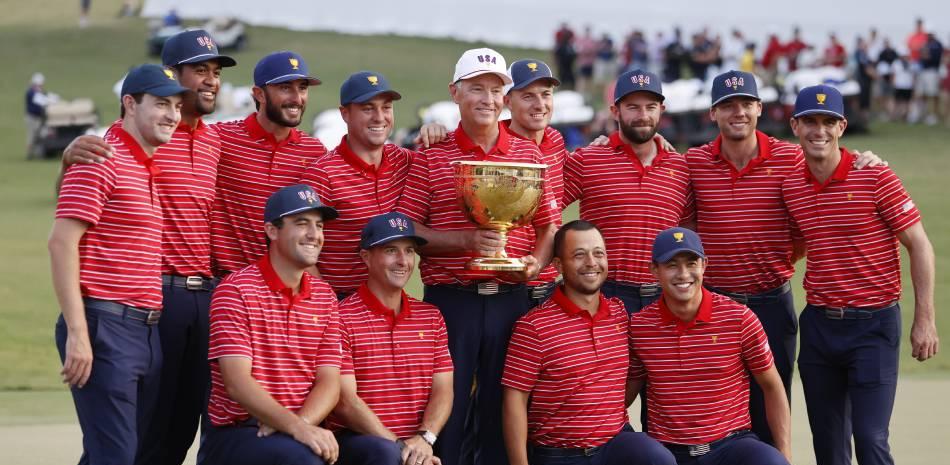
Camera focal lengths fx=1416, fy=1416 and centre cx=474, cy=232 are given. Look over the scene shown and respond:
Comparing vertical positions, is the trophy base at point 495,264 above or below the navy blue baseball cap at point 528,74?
below

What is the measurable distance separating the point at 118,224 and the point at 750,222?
3336mm

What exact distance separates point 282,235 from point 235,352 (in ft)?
2.01

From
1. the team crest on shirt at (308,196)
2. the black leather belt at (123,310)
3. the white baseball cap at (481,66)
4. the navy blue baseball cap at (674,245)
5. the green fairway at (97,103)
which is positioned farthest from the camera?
the green fairway at (97,103)

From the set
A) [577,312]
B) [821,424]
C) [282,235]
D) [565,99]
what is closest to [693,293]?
[577,312]

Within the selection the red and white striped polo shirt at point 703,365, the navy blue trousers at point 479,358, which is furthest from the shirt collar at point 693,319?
the navy blue trousers at point 479,358

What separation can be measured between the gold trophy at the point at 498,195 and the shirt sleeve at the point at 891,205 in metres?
1.79

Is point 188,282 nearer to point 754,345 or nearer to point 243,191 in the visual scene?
point 243,191

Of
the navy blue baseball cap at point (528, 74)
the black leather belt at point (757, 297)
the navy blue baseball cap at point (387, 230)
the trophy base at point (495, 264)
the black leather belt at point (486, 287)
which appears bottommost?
the black leather belt at point (757, 297)

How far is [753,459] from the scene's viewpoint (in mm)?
6754

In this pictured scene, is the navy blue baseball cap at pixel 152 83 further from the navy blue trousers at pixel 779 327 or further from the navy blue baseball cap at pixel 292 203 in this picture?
the navy blue trousers at pixel 779 327

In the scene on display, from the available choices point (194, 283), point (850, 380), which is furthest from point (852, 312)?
point (194, 283)

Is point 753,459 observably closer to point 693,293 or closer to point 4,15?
point 693,293

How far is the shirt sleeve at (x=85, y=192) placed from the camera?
6.32 meters

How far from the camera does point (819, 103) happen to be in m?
7.31
